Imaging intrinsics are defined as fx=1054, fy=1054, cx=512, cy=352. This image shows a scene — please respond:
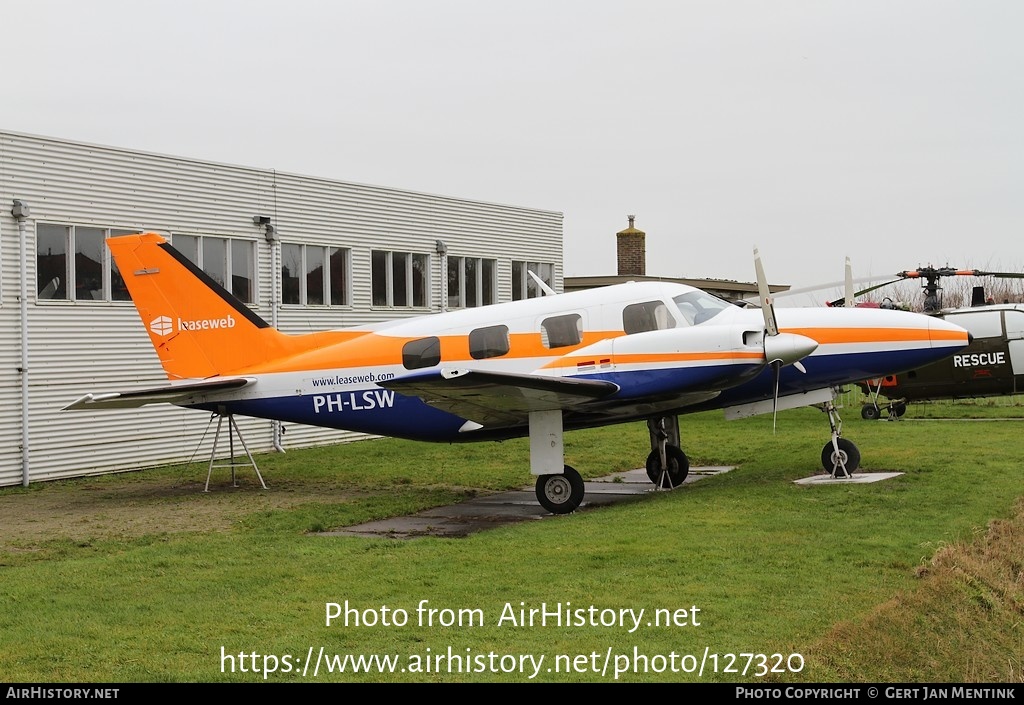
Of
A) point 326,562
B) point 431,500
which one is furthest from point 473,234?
point 326,562

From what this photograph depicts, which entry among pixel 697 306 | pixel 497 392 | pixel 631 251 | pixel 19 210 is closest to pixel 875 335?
pixel 697 306

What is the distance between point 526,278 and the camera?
32.5 m

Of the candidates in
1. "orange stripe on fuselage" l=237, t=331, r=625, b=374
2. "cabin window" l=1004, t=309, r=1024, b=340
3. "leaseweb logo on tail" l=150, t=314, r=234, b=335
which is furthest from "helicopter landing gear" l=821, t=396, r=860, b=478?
"cabin window" l=1004, t=309, r=1024, b=340

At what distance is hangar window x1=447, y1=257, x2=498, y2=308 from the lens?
2989 centimetres

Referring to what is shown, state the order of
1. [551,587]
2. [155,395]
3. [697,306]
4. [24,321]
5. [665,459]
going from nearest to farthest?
[551,587]
[697,306]
[155,395]
[665,459]
[24,321]

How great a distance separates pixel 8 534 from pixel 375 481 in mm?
6311

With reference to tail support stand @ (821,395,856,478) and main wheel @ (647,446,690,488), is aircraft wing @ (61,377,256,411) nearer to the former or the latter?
main wheel @ (647,446,690,488)

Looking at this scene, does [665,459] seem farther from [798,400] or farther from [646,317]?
[646,317]

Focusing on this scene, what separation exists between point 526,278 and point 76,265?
48.7ft

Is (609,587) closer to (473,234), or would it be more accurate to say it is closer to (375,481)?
(375,481)

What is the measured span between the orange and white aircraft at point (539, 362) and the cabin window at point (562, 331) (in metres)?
0.02

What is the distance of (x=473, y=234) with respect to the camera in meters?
30.5

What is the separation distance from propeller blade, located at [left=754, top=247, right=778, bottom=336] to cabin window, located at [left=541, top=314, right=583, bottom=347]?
8.50 ft
